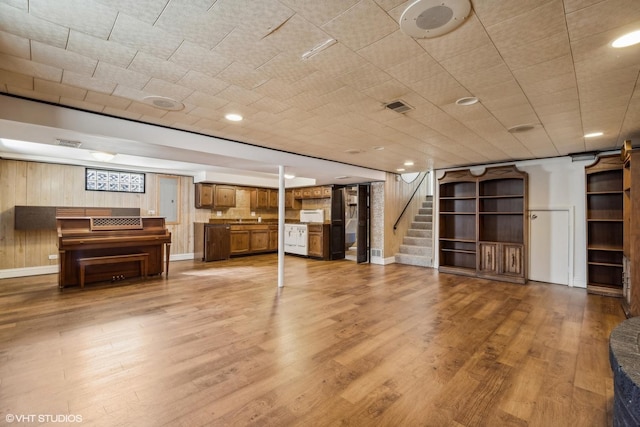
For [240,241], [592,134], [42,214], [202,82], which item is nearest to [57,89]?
[202,82]

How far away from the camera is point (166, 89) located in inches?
97.8

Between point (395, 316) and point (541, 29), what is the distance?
9.86ft

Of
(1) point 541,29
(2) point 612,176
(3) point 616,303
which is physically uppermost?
(1) point 541,29

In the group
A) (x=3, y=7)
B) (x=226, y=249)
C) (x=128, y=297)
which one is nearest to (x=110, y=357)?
(x=128, y=297)

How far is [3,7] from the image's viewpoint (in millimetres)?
1501

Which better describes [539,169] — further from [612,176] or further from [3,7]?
[3,7]

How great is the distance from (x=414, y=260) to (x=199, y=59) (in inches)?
255

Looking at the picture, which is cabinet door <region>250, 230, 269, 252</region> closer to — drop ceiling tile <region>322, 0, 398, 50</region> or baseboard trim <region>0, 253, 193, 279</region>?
baseboard trim <region>0, 253, 193, 279</region>

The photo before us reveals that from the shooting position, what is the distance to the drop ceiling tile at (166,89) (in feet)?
7.81

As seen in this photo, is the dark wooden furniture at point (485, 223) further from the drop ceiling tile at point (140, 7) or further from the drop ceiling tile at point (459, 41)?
the drop ceiling tile at point (140, 7)

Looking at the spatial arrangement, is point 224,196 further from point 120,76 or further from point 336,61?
point 336,61

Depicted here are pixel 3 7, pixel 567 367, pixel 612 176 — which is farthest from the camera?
pixel 612 176

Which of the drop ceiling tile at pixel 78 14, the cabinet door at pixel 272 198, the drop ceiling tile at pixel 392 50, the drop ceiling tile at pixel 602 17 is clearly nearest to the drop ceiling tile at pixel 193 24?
the drop ceiling tile at pixel 78 14

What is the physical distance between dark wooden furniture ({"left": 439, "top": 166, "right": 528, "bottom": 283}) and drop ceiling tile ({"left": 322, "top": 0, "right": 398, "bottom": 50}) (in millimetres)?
5000
